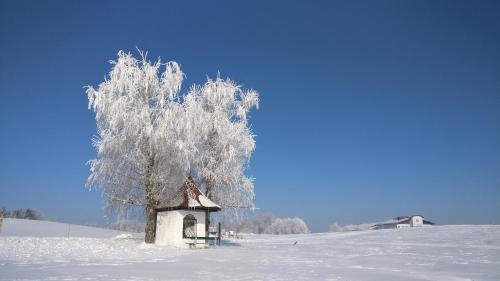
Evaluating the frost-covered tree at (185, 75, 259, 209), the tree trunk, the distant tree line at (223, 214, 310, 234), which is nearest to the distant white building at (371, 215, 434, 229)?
the distant tree line at (223, 214, 310, 234)

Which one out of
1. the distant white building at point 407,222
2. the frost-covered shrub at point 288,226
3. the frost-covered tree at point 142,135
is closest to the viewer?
the frost-covered tree at point 142,135

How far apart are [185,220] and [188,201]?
4.54ft

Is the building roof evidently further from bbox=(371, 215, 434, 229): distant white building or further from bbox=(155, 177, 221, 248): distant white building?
bbox=(371, 215, 434, 229): distant white building

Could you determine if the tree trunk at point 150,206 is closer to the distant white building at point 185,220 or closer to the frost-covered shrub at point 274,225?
the distant white building at point 185,220

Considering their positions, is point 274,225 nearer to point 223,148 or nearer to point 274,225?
point 274,225

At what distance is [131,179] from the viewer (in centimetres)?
2586

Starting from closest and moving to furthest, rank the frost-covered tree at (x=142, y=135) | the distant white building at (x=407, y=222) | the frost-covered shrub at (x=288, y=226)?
the frost-covered tree at (x=142, y=135) → the distant white building at (x=407, y=222) → the frost-covered shrub at (x=288, y=226)

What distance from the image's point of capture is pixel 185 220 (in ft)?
84.0

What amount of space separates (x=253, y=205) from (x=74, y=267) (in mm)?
19552

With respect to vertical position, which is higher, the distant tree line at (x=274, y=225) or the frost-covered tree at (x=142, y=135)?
the frost-covered tree at (x=142, y=135)

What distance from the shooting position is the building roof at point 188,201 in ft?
82.1

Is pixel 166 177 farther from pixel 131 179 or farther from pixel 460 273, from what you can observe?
pixel 460 273

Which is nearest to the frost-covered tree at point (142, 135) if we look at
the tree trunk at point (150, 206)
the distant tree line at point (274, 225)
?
the tree trunk at point (150, 206)

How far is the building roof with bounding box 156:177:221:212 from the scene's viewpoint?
25.0 m
